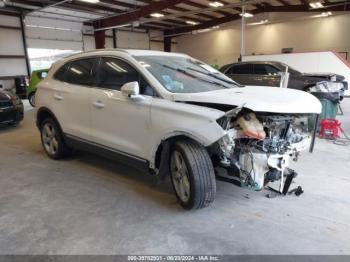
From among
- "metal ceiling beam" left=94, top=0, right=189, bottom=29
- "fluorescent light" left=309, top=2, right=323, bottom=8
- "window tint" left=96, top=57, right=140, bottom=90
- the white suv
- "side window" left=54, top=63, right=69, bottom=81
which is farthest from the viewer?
"fluorescent light" left=309, top=2, right=323, bottom=8

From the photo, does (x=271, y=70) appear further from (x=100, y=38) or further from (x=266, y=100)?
(x=100, y=38)

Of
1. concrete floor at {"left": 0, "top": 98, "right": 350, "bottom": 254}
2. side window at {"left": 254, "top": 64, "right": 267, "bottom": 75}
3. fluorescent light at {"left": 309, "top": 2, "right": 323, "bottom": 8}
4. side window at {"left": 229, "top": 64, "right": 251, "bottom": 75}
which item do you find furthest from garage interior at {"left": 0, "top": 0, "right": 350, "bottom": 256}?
fluorescent light at {"left": 309, "top": 2, "right": 323, "bottom": 8}

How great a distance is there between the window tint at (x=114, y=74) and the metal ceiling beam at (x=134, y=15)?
32.0 feet

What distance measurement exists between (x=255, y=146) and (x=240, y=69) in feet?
23.3

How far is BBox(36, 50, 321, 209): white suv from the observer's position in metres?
2.55

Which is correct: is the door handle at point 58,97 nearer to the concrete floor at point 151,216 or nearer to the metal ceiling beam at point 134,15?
the concrete floor at point 151,216

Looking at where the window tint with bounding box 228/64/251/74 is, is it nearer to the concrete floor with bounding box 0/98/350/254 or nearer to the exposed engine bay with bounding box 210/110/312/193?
the concrete floor with bounding box 0/98/350/254

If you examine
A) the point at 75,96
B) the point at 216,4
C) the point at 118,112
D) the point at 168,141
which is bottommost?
the point at 168,141

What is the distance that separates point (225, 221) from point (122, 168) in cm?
181

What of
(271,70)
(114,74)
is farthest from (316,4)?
(114,74)

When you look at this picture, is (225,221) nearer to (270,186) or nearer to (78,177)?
(270,186)

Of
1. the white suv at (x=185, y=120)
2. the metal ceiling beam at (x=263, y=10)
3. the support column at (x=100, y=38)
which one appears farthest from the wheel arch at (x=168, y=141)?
the metal ceiling beam at (x=263, y=10)

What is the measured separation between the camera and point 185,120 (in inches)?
104

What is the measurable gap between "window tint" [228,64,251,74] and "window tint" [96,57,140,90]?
6.51 meters
